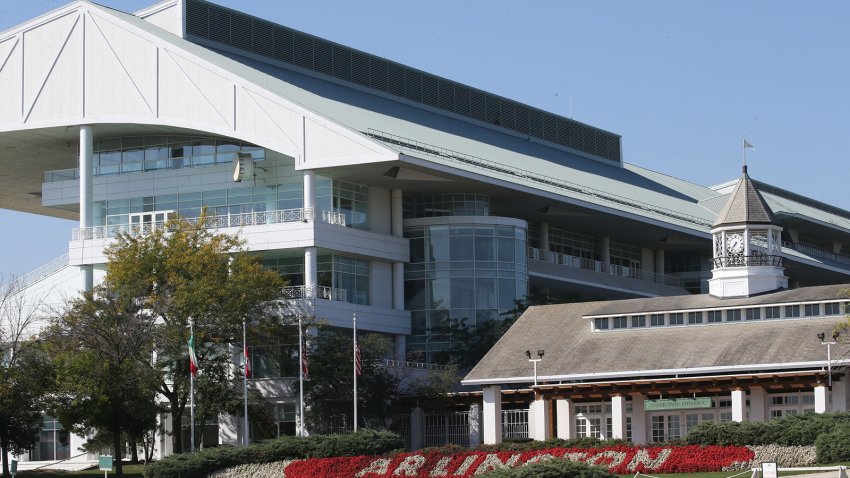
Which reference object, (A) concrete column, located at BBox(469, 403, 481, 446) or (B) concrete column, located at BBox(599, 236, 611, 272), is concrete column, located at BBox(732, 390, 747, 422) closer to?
(A) concrete column, located at BBox(469, 403, 481, 446)

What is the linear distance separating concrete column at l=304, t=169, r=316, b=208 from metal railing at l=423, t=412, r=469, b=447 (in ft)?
43.1

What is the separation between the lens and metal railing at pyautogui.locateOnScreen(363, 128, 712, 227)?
84062 mm

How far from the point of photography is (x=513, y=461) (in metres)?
54.6

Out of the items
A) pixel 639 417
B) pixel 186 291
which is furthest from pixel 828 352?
pixel 186 291

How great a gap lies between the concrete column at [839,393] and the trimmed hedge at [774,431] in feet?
22.5

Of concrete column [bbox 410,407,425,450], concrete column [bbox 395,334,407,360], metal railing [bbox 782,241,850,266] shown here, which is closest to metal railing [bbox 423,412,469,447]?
concrete column [bbox 410,407,425,450]

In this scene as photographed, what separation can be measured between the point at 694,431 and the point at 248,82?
123 ft

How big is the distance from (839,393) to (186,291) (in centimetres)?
3038

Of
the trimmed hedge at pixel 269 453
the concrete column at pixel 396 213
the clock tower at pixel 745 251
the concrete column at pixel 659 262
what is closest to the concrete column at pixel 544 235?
the concrete column at pixel 396 213

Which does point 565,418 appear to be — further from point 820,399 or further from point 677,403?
point 820,399

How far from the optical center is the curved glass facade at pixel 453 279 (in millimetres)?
87250

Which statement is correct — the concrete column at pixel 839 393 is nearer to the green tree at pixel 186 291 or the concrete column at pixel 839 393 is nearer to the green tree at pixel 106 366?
the green tree at pixel 186 291

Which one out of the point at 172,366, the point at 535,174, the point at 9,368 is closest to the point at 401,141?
the point at 535,174

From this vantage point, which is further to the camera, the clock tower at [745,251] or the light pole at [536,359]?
the clock tower at [745,251]
